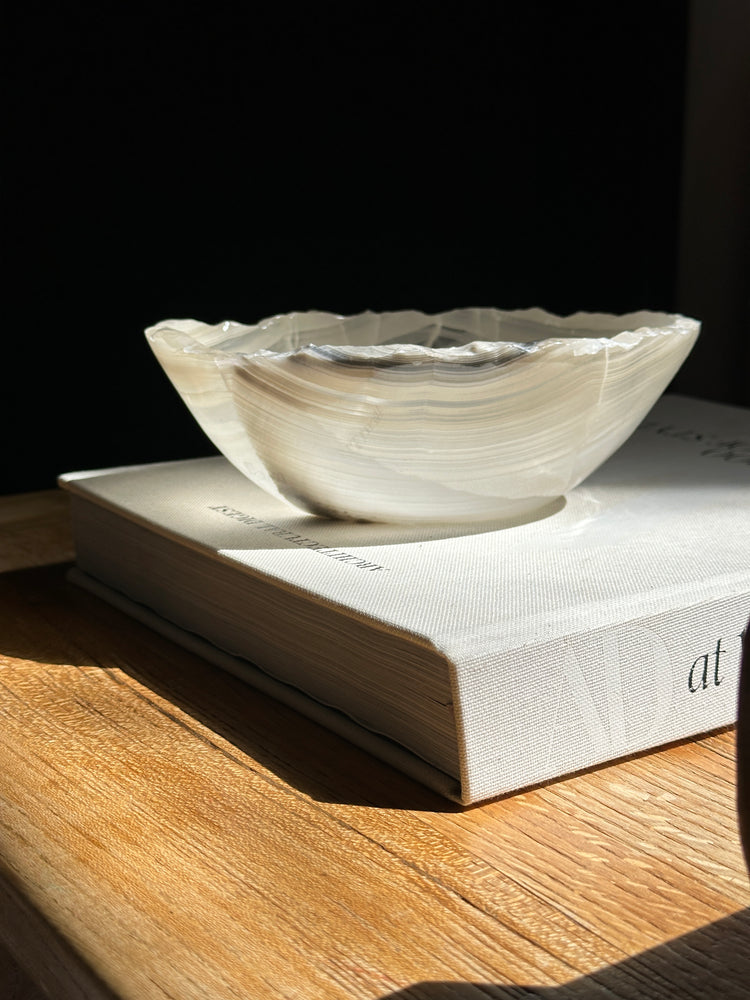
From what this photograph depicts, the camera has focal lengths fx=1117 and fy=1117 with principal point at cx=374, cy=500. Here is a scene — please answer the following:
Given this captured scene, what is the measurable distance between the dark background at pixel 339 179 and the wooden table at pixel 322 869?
81cm

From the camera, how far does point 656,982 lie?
32cm

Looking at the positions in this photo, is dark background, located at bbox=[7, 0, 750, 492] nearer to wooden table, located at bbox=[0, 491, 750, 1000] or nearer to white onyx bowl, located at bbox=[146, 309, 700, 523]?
white onyx bowl, located at bbox=[146, 309, 700, 523]

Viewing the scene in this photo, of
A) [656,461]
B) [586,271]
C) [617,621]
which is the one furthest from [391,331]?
[586,271]

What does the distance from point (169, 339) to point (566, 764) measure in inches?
11.4

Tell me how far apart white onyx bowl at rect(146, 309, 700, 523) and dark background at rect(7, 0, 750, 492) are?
27.8 inches

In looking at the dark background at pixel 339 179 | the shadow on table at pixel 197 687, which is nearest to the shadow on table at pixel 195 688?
the shadow on table at pixel 197 687

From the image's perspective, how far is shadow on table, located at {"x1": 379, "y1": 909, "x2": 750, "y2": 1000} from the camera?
0.32 metres

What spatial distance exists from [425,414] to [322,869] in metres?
0.22

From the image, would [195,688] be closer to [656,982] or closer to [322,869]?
[322,869]

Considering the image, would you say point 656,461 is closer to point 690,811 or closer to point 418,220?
point 690,811

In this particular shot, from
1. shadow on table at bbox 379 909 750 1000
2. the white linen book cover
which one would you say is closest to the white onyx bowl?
the white linen book cover

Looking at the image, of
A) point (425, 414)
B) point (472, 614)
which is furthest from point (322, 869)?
point (425, 414)

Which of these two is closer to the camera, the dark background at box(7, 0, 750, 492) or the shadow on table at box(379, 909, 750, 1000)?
the shadow on table at box(379, 909, 750, 1000)

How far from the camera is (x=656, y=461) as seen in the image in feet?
2.44
